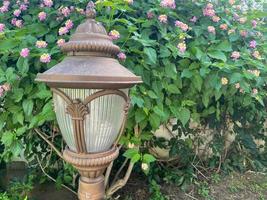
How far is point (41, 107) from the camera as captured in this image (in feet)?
4.66

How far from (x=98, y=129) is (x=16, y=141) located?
0.83 meters

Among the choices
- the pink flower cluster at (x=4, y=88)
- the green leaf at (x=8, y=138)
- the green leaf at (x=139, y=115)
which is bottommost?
the green leaf at (x=8, y=138)

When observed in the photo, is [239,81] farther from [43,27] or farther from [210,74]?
[43,27]

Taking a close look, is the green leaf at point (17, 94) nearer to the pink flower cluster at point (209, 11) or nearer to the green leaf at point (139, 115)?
the green leaf at point (139, 115)

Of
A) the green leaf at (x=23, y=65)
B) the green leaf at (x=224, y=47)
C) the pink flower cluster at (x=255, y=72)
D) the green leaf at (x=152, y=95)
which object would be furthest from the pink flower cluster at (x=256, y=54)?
the green leaf at (x=23, y=65)

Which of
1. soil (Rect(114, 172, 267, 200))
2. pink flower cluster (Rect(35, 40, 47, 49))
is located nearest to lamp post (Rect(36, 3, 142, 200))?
pink flower cluster (Rect(35, 40, 47, 49))

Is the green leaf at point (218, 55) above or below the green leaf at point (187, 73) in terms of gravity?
above

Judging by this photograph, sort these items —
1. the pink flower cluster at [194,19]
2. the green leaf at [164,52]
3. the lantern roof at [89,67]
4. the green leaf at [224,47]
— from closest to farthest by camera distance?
the lantern roof at [89,67] < the green leaf at [164,52] < the green leaf at [224,47] < the pink flower cluster at [194,19]

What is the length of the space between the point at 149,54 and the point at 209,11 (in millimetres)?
553

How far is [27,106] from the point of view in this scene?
135cm

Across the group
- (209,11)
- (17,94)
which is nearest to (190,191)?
(209,11)

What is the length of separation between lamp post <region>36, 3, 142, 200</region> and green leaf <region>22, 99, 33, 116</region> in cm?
52

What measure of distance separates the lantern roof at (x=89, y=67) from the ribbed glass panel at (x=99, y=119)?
0.06 m

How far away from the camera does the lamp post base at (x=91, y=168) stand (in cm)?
87
